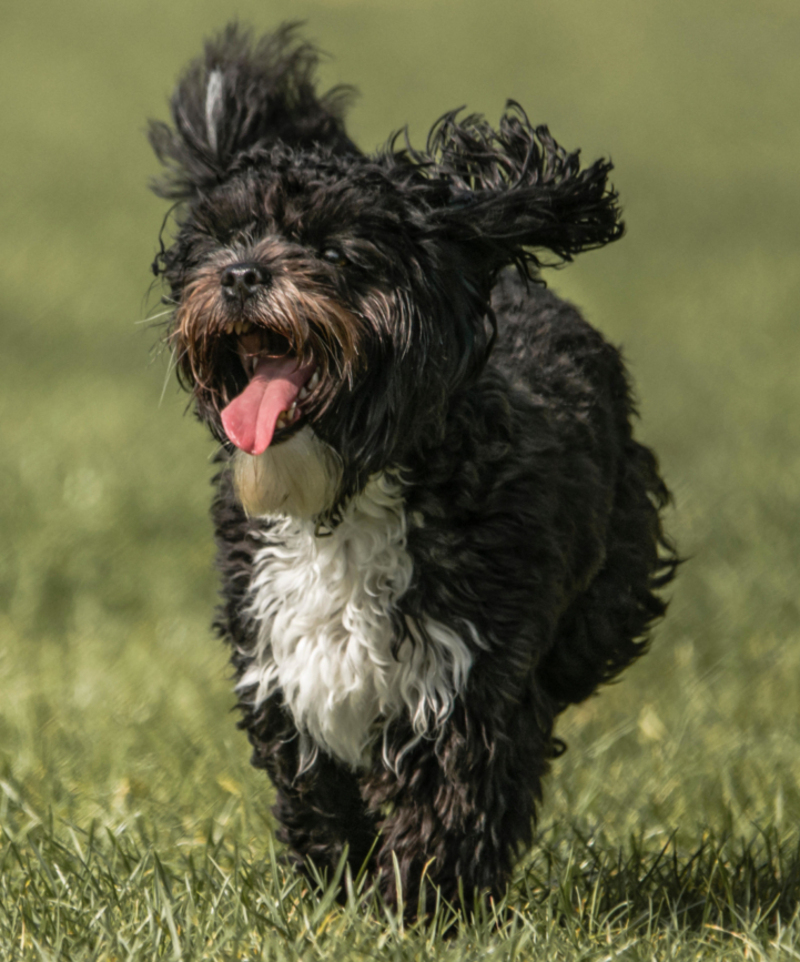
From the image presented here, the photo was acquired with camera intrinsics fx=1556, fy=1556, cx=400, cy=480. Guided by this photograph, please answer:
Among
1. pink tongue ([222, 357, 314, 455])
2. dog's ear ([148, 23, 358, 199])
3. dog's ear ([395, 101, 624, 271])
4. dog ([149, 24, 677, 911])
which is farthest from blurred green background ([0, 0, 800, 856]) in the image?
dog's ear ([395, 101, 624, 271])

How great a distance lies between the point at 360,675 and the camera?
11.7ft

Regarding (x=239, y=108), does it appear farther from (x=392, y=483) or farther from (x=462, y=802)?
(x=462, y=802)

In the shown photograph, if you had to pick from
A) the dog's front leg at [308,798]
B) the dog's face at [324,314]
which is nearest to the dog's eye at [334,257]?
the dog's face at [324,314]

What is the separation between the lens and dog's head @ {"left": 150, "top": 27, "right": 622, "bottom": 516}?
3324mm

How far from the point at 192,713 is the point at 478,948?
2.30 meters

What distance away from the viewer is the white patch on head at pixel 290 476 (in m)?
3.41

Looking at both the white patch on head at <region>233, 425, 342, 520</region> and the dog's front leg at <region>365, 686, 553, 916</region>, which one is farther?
the dog's front leg at <region>365, 686, 553, 916</region>

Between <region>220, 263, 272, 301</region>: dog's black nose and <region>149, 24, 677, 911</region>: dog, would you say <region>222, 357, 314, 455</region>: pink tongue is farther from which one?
<region>220, 263, 272, 301</region>: dog's black nose

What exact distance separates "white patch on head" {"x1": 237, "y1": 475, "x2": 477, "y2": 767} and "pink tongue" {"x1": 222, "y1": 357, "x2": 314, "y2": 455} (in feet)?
0.98

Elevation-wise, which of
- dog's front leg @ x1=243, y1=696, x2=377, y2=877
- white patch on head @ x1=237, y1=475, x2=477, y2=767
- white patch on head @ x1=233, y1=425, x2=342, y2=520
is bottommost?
dog's front leg @ x1=243, y1=696, x2=377, y2=877

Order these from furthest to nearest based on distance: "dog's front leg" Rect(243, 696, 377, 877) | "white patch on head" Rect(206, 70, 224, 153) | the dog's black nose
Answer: "white patch on head" Rect(206, 70, 224, 153) < "dog's front leg" Rect(243, 696, 377, 877) < the dog's black nose

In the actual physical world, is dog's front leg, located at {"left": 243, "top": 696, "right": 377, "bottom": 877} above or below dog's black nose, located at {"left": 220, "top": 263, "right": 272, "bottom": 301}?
below

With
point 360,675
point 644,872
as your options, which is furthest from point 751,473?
point 360,675

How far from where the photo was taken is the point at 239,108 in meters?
4.36
